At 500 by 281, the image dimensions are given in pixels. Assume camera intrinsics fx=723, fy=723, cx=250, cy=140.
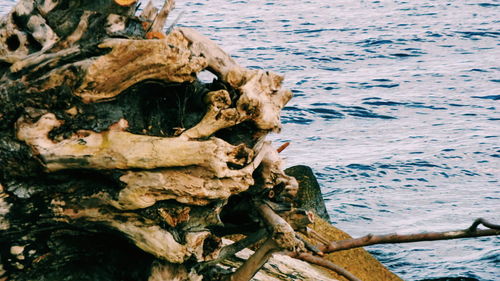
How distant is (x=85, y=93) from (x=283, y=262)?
3070 millimetres

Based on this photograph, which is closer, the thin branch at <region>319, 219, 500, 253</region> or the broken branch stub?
the broken branch stub

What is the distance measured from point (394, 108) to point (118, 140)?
13362 mm

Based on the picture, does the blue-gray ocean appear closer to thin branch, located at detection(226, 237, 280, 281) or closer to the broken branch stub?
the broken branch stub

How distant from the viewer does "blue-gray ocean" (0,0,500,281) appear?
488 inches

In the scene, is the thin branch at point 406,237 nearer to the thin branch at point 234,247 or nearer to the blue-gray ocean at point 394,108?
the thin branch at point 234,247

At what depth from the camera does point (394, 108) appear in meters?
17.4

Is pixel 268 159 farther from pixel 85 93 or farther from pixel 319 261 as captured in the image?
pixel 85 93

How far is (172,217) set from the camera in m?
4.92

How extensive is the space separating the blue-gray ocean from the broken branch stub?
284 centimetres

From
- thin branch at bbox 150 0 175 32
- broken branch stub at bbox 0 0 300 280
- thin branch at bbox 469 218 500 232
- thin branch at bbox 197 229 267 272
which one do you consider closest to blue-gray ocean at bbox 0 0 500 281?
thin branch at bbox 150 0 175 32

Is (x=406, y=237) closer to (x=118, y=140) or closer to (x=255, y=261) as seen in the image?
(x=255, y=261)

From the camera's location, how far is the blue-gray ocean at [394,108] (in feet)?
40.6

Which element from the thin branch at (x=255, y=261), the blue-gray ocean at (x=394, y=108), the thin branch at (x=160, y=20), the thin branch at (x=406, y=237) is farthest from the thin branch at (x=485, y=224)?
the blue-gray ocean at (x=394, y=108)

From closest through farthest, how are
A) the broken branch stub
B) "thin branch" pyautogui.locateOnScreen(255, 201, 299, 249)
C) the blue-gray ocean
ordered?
1. the broken branch stub
2. "thin branch" pyautogui.locateOnScreen(255, 201, 299, 249)
3. the blue-gray ocean
